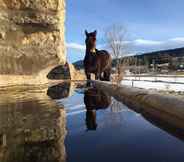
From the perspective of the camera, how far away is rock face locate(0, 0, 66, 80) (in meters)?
23.1

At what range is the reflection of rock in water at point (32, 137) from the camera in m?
4.52

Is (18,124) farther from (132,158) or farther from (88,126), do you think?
(132,158)

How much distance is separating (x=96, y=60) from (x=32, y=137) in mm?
22267

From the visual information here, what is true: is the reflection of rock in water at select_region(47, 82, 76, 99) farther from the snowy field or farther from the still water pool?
the still water pool

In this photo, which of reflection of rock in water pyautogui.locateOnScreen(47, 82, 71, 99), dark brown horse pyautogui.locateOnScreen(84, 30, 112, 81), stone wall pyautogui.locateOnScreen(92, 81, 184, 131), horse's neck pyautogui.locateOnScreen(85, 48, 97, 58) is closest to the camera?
stone wall pyautogui.locateOnScreen(92, 81, 184, 131)

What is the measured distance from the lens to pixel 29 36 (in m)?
25.3

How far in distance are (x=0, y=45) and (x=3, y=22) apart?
1.60 metres

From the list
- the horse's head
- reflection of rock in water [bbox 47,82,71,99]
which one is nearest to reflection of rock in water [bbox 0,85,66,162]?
reflection of rock in water [bbox 47,82,71,99]

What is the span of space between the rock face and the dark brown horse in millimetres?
2609

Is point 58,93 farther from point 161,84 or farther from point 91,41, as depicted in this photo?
point 161,84

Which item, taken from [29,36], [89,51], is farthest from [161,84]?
[29,36]

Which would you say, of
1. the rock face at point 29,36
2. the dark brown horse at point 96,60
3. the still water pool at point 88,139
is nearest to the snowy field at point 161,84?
the dark brown horse at point 96,60

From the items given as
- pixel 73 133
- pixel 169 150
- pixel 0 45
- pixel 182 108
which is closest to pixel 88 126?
pixel 73 133

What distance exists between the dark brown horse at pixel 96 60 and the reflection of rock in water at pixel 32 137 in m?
19.3
